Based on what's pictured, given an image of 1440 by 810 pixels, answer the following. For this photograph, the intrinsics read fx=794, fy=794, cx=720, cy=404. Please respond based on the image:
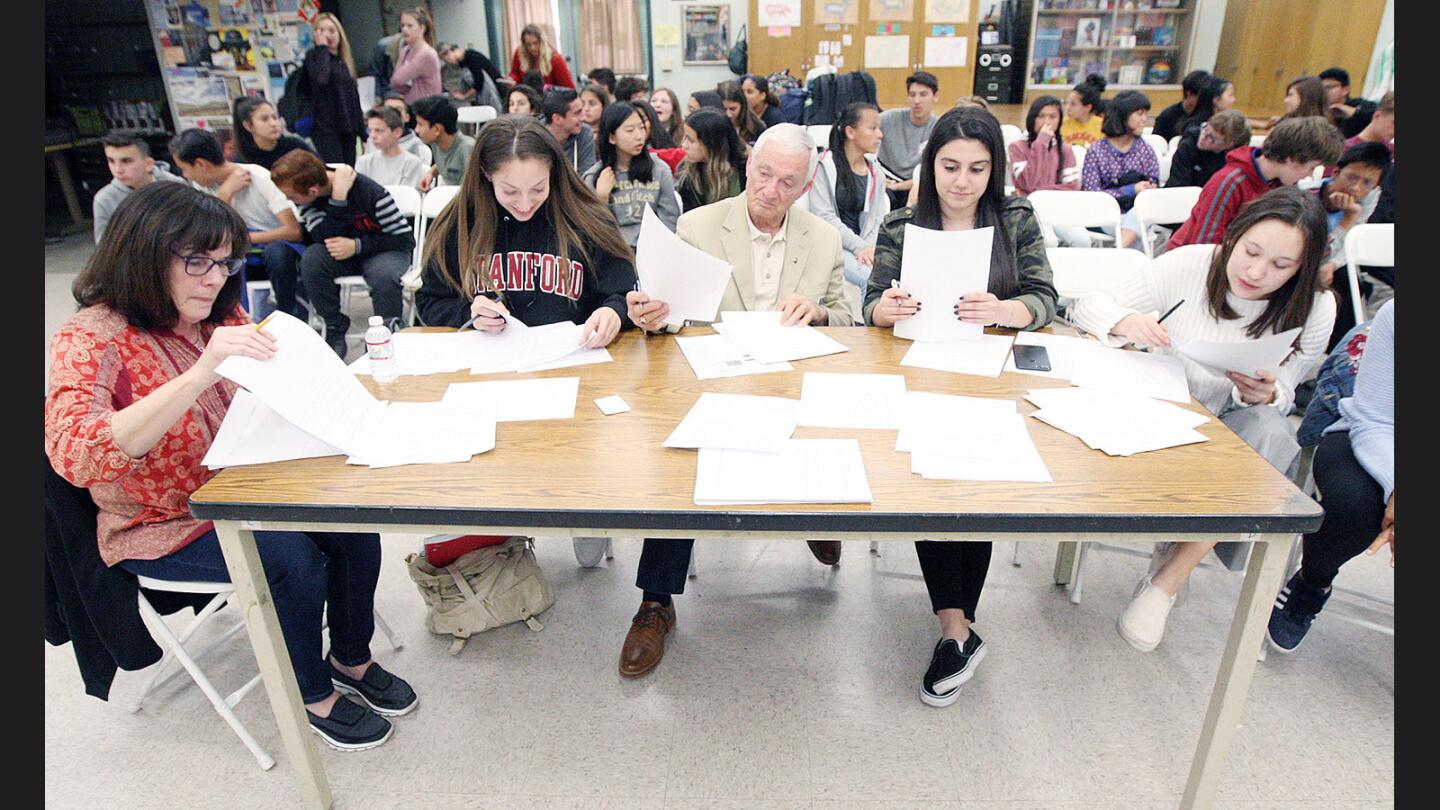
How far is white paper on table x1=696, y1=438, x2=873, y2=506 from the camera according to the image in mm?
1257

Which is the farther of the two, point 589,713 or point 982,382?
point 589,713

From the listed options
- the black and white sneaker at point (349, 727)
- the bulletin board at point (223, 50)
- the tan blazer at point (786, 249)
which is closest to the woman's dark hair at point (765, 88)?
the bulletin board at point (223, 50)

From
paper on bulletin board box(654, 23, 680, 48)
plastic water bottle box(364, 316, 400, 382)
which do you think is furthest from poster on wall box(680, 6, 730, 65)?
plastic water bottle box(364, 316, 400, 382)

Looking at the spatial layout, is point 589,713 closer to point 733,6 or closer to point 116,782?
point 116,782

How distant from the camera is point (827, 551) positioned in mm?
2348

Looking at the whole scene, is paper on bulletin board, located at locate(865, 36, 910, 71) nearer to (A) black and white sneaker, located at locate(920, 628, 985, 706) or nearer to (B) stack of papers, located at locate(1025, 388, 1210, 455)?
(B) stack of papers, located at locate(1025, 388, 1210, 455)

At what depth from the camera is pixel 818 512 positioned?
1.23 m

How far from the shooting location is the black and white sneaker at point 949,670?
185 cm

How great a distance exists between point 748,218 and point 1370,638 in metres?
2.01

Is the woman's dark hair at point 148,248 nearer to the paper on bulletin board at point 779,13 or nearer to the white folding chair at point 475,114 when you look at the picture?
the white folding chair at point 475,114

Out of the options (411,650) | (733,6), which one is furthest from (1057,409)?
(733,6)

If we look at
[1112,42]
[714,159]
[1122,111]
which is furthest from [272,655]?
[1112,42]

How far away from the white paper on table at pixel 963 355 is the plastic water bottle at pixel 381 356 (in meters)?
1.15

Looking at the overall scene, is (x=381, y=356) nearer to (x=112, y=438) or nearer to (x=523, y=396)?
(x=523, y=396)
